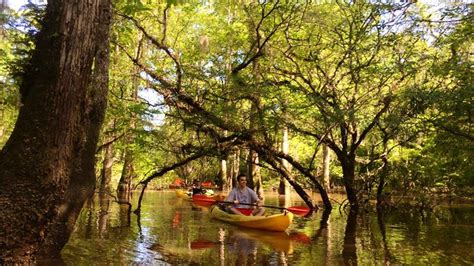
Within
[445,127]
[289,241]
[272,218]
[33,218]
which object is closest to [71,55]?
[33,218]

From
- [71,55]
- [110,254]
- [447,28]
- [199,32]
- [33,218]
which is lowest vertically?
[110,254]

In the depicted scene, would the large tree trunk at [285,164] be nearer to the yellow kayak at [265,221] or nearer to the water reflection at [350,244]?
the water reflection at [350,244]

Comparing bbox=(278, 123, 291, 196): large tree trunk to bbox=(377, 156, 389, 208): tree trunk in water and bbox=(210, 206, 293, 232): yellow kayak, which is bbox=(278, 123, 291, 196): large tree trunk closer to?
bbox=(377, 156, 389, 208): tree trunk in water

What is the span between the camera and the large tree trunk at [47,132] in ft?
12.6

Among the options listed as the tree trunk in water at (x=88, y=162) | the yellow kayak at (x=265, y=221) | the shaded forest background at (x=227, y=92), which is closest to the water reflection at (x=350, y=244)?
the yellow kayak at (x=265, y=221)

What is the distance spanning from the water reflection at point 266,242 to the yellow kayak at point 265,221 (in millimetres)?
204

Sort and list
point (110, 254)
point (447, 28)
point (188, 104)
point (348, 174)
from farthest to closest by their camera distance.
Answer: point (348, 174)
point (188, 104)
point (447, 28)
point (110, 254)

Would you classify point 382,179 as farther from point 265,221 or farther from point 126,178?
point 126,178

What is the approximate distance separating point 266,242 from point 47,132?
20.0ft

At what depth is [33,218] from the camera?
153 inches

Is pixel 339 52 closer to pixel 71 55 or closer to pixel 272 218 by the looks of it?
pixel 272 218

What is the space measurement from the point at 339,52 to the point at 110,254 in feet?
32.9

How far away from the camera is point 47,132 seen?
3961 millimetres

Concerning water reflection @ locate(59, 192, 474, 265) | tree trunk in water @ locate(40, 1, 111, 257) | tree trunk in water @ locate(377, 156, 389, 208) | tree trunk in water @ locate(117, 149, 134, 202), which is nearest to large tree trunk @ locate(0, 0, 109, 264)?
tree trunk in water @ locate(40, 1, 111, 257)
